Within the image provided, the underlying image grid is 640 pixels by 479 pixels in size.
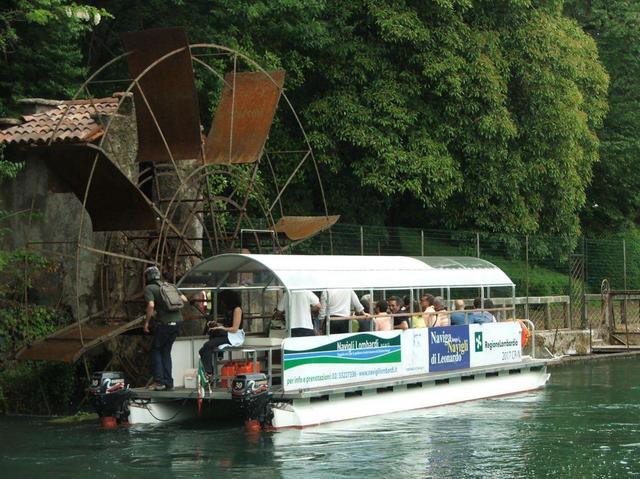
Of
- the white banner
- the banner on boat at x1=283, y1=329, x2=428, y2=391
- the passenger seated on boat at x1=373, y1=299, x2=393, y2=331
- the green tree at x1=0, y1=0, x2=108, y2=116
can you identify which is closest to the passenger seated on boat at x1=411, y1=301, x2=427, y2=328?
the banner on boat at x1=283, y1=329, x2=428, y2=391

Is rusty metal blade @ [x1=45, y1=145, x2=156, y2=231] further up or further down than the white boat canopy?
further up

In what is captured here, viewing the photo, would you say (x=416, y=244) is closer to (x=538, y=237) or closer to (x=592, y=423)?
(x=538, y=237)

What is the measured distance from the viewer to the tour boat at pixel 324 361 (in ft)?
60.3

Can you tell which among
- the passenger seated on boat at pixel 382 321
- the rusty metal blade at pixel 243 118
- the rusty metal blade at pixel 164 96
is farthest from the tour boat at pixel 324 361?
the rusty metal blade at pixel 243 118

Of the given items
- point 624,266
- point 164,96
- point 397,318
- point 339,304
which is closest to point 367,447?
point 339,304

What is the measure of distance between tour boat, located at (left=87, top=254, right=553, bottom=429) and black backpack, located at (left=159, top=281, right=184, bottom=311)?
0.89 metres

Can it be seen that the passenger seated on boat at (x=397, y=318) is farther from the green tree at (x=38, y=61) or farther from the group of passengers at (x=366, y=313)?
the green tree at (x=38, y=61)

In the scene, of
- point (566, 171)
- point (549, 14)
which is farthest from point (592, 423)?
point (549, 14)

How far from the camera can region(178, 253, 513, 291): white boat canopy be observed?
1923cm

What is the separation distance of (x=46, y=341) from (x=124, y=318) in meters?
2.07

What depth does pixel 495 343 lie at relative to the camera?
23.8 meters

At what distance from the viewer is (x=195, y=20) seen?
98.0 feet

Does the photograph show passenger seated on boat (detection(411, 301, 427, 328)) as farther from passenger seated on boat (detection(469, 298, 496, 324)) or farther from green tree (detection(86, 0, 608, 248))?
green tree (detection(86, 0, 608, 248))

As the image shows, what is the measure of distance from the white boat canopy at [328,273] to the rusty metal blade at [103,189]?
1.38 meters
